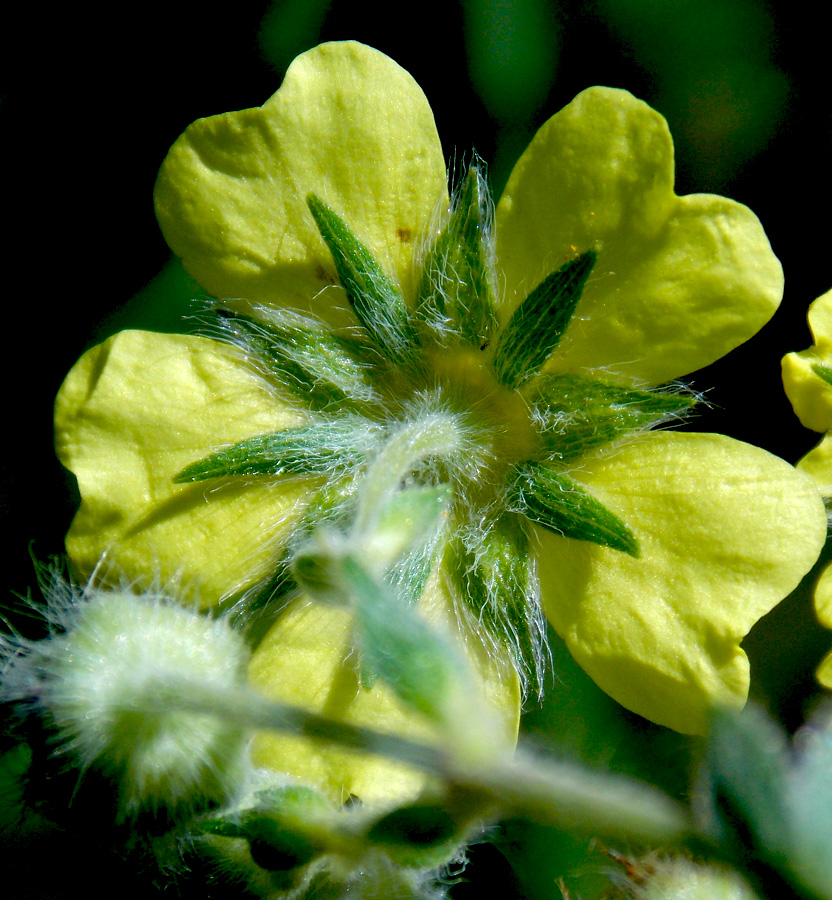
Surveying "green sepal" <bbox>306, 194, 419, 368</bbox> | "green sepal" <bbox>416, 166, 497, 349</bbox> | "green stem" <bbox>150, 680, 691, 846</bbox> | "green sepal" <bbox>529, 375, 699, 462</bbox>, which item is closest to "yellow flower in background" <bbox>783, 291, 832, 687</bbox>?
"green sepal" <bbox>529, 375, 699, 462</bbox>

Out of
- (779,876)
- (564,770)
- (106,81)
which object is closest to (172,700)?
(564,770)

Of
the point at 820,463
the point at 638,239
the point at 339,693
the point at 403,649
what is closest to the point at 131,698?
the point at 339,693

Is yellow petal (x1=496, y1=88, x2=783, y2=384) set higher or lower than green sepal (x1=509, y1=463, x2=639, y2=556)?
higher

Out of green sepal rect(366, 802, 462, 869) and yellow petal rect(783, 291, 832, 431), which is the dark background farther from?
green sepal rect(366, 802, 462, 869)

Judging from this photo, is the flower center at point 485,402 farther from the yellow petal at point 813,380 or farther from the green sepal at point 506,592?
the yellow petal at point 813,380

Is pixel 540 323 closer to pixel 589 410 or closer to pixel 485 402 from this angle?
pixel 589 410

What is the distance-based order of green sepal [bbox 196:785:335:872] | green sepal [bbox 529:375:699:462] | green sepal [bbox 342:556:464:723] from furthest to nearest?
green sepal [bbox 529:375:699:462] → green sepal [bbox 196:785:335:872] → green sepal [bbox 342:556:464:723]

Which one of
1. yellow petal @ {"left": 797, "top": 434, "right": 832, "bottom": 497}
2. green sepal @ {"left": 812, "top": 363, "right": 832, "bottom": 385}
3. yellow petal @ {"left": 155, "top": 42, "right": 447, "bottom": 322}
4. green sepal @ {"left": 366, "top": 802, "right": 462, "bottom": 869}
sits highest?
yellow petal @ {"left": 155, "top": 42, "right": 447, "bottom": 322}

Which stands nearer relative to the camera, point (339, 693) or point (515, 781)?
point (515, 781)
